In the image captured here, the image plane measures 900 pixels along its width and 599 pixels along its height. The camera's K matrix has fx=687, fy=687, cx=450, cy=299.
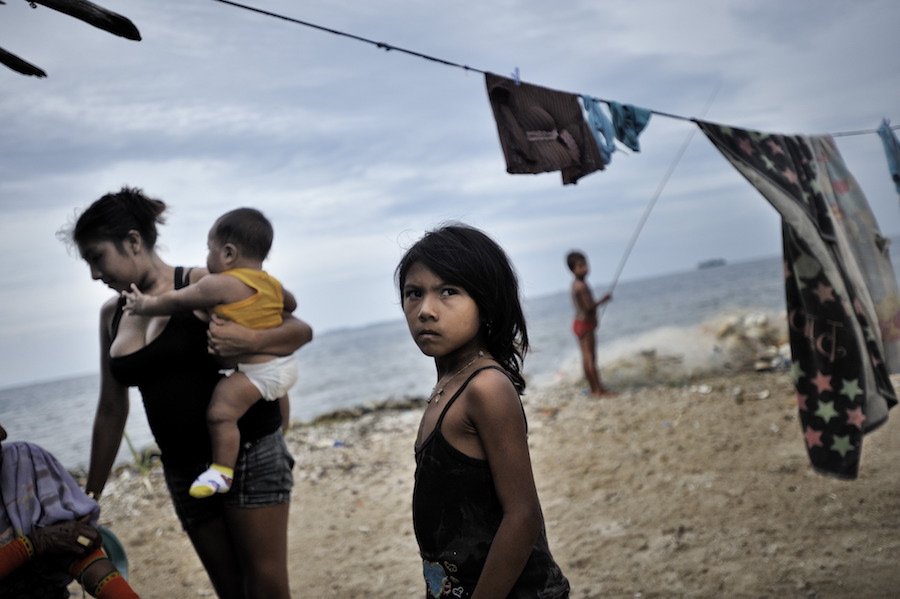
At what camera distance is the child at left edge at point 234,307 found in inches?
92.4

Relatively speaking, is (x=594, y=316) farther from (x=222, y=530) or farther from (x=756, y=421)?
(x=222, y=530)

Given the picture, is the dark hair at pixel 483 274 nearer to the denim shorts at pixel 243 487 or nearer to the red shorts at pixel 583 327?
the denim shorts at pixel 243 487

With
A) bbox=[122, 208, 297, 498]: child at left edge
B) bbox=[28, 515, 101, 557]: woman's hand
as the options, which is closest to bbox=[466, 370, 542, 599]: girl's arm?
bbox=[122, 208, 297, 498]: child at left edge

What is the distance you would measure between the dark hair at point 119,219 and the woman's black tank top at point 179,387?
337mm

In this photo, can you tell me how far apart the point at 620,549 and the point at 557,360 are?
13.7m

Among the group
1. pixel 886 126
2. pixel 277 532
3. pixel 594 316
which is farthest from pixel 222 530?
pixel 594 316

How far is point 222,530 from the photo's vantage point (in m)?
2.46

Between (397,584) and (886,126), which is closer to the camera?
(397,584)

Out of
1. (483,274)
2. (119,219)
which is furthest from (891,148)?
(119,219)

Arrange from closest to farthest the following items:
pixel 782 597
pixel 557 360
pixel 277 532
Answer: pixel 277 532 < pixel 782 597 < pixel 557 360

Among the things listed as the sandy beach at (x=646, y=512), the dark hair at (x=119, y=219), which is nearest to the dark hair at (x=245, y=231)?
the dark hair at (x=119, y=219)

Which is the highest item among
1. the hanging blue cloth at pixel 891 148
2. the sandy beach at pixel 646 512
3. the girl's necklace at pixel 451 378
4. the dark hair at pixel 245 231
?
the hanging blue cloth at pixel 891 148

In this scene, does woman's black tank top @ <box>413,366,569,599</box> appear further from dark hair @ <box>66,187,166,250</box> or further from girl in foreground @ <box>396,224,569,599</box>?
dark hair @ <box>66,187,166,250</box>

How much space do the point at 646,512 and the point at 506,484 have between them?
3324 millimetres
